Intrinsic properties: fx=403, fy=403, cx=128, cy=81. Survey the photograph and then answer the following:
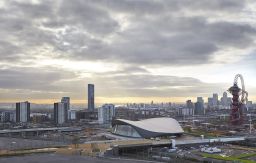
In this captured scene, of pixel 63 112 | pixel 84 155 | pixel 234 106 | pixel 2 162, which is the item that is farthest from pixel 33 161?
pixel 63 112

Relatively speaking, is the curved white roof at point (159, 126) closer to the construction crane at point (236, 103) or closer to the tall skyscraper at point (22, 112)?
the construction crane at point (236, 103)

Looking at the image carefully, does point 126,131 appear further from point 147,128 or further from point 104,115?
point 104,115

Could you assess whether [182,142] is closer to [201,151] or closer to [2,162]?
[201,151]

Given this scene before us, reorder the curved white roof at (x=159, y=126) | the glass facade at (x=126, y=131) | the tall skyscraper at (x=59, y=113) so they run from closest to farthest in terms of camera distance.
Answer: the curved white roof at (x=159, y=126)
the glass facade at (x=126, y=131)
the tall skyscraper at (x=59, y=113)

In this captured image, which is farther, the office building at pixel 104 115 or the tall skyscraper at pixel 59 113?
the tall skyscraper at pixel 59 113

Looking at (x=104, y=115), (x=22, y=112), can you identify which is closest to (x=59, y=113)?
(x=104, y=115)

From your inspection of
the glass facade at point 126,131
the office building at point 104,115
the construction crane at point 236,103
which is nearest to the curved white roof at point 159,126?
the glass facade at point 126,131

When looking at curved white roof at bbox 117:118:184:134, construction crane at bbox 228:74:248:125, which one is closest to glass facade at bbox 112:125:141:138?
curved white roof at bbox 117:118:184:134

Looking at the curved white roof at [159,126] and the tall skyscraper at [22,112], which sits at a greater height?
the tall skyscraper at [22,112]
